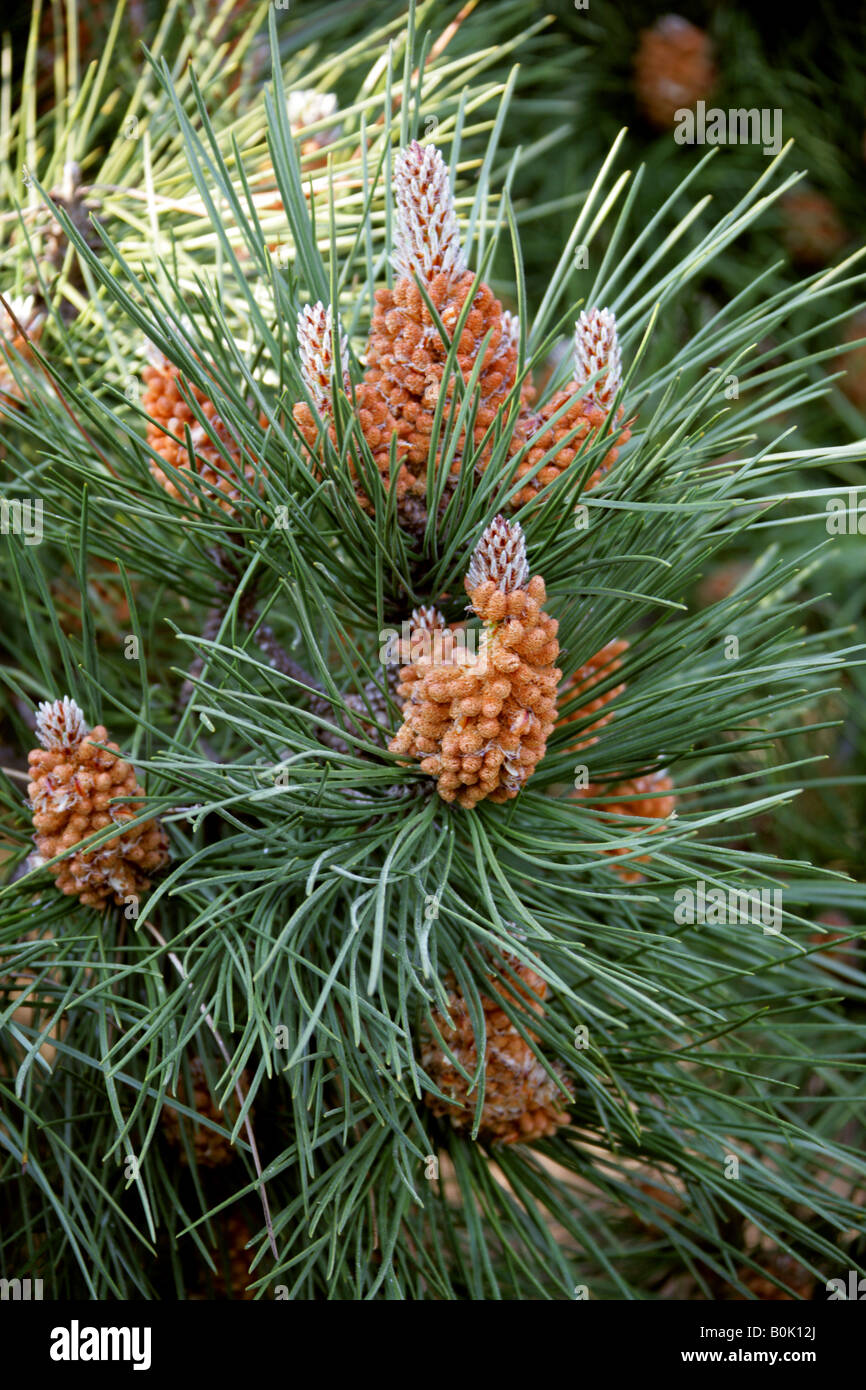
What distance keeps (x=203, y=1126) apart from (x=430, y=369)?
1.03 ft

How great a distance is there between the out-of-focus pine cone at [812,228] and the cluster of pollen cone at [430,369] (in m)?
0.57

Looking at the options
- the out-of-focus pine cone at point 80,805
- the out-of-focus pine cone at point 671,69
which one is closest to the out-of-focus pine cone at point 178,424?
the out-of-focus pine cone at point 80,805

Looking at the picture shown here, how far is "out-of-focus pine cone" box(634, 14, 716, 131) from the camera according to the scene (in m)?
0.86

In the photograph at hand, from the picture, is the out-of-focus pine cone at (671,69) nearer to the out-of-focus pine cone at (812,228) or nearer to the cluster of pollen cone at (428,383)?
the out-of-focus pine cone at (812,228)

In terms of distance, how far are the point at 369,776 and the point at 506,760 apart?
46 mm

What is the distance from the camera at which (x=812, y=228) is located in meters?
0.90

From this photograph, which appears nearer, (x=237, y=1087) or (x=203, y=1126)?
(x=237, y=1087)

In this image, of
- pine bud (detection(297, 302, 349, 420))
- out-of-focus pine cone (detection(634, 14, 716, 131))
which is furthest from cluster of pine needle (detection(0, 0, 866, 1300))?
out-of-focus pine cone (detection(634, 14, 716, 131))

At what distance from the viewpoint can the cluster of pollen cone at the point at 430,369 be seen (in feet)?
1.31

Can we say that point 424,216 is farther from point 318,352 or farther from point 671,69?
point 671,69

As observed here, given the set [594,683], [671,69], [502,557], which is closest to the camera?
[502,557]

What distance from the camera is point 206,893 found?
447 millimetres

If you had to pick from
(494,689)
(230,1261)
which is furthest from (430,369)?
(230,1261)

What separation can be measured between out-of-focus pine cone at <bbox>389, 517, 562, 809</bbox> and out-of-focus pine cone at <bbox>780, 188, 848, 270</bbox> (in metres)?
0.64
